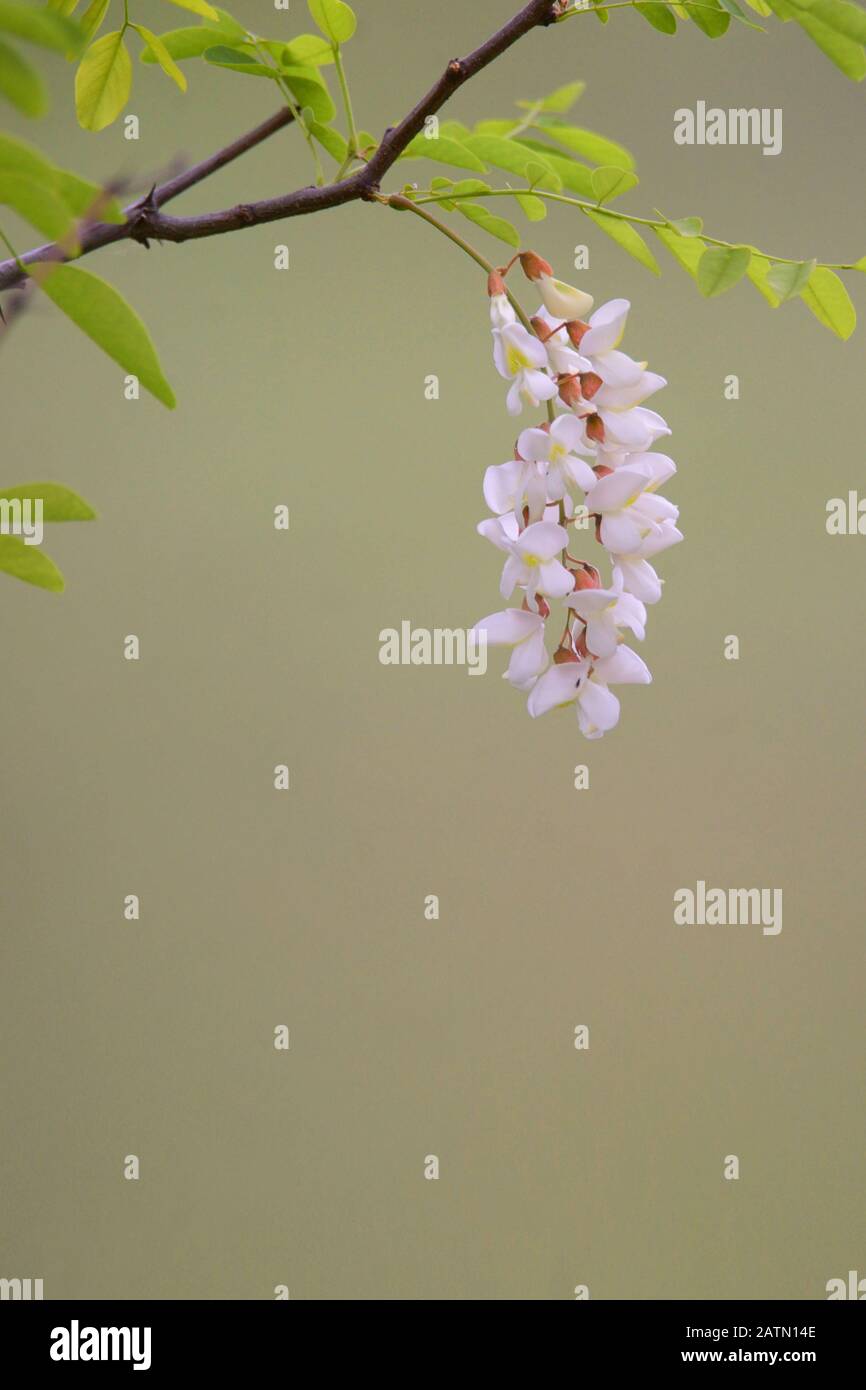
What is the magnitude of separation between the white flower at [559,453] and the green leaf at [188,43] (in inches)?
10.0

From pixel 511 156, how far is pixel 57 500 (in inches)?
13.1

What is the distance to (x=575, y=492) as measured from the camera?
0.49 meters

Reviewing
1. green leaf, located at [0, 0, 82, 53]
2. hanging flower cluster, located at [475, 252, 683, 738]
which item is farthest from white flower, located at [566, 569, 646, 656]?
green leaf, located at [0, 0, 82, 53]

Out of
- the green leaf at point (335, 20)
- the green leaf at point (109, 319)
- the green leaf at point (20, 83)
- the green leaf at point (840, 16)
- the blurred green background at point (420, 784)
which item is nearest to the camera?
the green leaf at point (20, 83)

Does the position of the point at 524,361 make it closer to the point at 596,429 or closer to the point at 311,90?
the point at 596,429

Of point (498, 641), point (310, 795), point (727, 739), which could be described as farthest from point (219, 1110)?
point (498, 641)

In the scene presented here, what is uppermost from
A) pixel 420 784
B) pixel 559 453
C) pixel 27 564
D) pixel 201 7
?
pixel 420 784

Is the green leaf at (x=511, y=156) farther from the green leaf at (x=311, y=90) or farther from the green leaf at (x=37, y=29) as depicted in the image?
the green leaf at (x=37, y=29)

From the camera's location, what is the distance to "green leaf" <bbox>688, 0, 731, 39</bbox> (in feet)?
1.56

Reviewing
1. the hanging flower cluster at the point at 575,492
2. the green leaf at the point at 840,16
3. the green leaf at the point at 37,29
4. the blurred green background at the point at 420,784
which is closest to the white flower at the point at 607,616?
the hanging flower cluster at the point at 575,492

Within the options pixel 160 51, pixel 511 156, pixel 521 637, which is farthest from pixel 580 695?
pixel 160 51

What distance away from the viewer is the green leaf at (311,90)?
1.72ft

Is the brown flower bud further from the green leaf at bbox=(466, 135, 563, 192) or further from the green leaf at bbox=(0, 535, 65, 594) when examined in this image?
the green leaf at bbox=(0, 535, 65, 594)

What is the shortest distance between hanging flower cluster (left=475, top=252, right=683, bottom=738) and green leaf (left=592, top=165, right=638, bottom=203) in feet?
0.15
